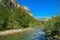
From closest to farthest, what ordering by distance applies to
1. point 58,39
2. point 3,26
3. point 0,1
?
point 58,39, point 3,26, point 0,1

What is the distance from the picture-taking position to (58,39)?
39281 mm

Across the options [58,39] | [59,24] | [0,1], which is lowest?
[58,39]

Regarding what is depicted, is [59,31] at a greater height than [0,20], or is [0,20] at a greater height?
[0,20]

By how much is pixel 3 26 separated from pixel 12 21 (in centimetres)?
763

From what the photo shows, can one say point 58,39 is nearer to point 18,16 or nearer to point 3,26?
point 3,26

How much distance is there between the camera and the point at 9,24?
9731 centimetres

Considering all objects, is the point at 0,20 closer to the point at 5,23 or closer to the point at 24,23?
the point at 5,23

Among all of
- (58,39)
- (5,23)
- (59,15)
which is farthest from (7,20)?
(58,39)

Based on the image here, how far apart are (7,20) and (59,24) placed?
5671cm

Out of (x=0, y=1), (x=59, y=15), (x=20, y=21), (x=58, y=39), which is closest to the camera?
(x=58, y=39)

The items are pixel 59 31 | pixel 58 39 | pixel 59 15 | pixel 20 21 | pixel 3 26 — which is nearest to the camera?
pixel 58 39

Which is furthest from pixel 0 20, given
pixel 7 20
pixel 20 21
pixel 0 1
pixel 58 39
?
pixel 0 1

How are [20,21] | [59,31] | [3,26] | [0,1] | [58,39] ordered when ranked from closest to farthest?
[58,39], [59,31], [3,26], [20,21], [0,1]

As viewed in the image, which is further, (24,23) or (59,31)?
(24,23)
